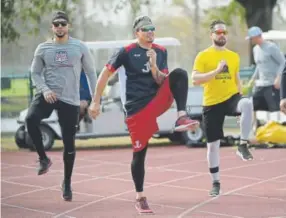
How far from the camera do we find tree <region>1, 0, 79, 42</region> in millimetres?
18703

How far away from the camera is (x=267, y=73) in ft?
49.0

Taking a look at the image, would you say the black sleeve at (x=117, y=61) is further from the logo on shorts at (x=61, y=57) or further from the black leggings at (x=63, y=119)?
the black leggings at (x=63, y=119)

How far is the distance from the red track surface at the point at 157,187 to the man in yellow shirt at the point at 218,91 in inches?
23.7

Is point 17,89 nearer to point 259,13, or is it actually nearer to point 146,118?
point 259,13

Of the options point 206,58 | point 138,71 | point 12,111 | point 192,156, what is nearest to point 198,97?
point 192,156

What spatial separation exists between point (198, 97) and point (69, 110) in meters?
7.24

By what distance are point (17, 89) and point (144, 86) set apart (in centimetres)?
1124

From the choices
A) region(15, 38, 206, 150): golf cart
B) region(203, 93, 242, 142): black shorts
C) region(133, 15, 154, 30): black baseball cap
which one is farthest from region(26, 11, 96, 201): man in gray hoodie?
region(15, 38, 206, 150): golf cart

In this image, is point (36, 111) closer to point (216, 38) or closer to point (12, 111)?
point (216, 38)

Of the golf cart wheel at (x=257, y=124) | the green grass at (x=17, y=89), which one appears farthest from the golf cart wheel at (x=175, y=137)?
the green grass at (x=17, y=89)

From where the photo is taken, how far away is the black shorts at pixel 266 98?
48.9ft

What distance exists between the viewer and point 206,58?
29.6 feet

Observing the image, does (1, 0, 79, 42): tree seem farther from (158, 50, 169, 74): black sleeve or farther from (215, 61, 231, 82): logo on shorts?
(158, 50, 169, 74): black sleeve

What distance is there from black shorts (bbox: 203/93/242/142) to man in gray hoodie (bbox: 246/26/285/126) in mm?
5608
